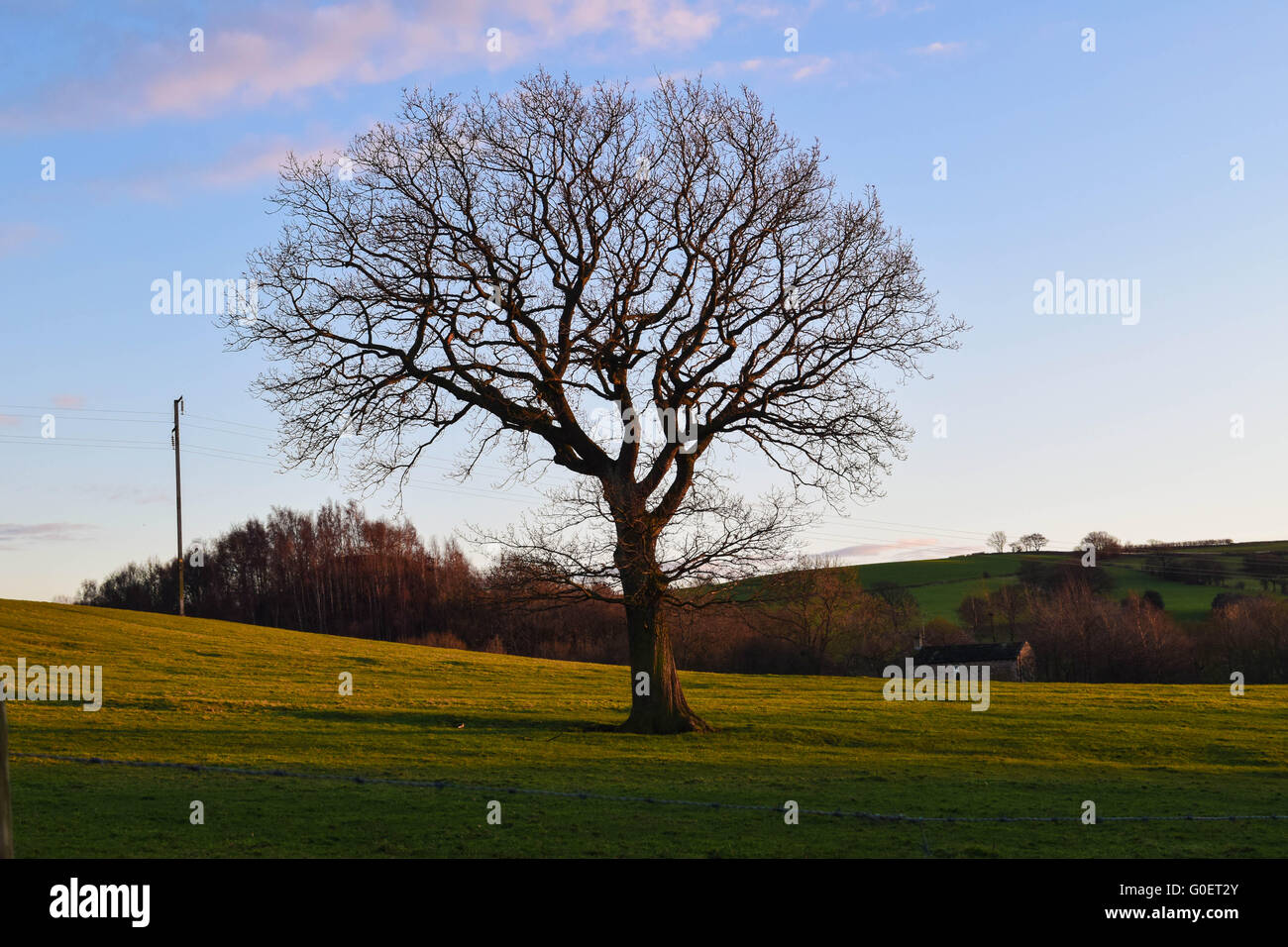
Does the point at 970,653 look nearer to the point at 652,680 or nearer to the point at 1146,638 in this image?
the point at 1146,638

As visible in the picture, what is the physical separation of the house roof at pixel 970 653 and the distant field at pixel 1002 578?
1224 cm

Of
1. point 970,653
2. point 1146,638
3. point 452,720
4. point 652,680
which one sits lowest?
point 970,653

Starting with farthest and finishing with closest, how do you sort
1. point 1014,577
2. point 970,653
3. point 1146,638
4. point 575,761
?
point 1014,577 → point 970,653 → point 1146,638 → point 575,761

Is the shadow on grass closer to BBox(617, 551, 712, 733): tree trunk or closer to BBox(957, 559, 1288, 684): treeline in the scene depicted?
BBox(617, 551, 712, 733): tree trunk

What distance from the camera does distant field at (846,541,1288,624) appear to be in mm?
111394

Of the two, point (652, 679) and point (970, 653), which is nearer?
point (652, 679)

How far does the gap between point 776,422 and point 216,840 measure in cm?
1962

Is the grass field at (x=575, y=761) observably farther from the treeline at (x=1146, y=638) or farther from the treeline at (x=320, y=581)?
the treeline at (x=320, y=581)

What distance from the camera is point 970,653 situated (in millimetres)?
94625

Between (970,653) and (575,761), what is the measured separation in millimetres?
77711

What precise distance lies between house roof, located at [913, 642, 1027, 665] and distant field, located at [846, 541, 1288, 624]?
482 inches

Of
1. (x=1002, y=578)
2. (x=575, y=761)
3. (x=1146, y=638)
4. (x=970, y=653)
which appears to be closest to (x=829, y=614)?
(x=970, y=653)

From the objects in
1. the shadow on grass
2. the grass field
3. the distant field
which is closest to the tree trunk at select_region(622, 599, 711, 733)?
the grass field

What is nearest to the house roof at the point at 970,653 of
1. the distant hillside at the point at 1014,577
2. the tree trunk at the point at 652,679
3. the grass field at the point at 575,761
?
the distant hillside at the point at 1014,577
